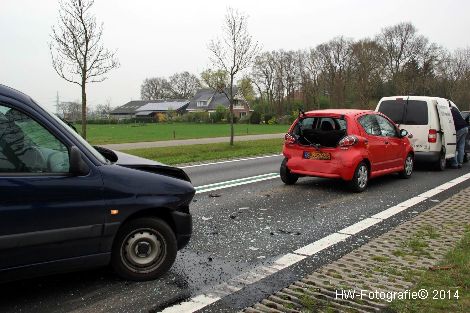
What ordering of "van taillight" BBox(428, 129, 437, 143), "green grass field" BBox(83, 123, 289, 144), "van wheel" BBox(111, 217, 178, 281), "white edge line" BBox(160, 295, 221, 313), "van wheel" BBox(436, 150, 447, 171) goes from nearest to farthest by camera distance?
"white edge line" BBox(160, 295, 221, 313), "van wheel" BBox(111, 217, 178, 281), "van taillight" BBox(428, 129, 437, 143), "van wheel" BBox(436, 150, 447, 171), "green grass field" BBox(83, 123, 289, 144)

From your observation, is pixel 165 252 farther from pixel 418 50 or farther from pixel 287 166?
pixel 418 50

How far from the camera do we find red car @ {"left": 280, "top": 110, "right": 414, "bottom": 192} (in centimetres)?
909

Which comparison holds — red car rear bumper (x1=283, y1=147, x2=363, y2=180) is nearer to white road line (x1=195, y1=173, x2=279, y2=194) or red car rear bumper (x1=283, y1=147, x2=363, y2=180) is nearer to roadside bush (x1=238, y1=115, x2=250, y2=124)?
white road line (x1=195, y1=173, x2=279, y2=194)

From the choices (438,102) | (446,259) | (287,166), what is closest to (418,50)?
(438,102)

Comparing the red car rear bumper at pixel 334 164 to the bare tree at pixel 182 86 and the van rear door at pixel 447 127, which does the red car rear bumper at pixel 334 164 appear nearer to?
the van rear door at pixel 447 127

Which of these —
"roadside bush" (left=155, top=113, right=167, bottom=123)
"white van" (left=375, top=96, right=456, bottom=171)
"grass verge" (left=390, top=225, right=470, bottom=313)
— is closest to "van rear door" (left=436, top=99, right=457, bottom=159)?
"white van" (left=375, top=96, right=456, bottom=171)

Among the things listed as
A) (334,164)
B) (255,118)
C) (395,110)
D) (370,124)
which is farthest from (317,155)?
(255,118)

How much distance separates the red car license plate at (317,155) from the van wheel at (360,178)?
0.61 metres

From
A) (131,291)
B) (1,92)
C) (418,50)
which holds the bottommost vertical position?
(131,291)

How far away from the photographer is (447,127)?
12.6m

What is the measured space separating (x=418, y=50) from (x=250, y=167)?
5806 cm

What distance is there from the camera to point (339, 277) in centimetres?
445

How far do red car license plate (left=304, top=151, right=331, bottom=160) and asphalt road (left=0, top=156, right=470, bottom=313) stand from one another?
0.67 meters

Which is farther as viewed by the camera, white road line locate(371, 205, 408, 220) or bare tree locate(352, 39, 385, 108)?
bare tree locate(352, 39, 385, 108)
